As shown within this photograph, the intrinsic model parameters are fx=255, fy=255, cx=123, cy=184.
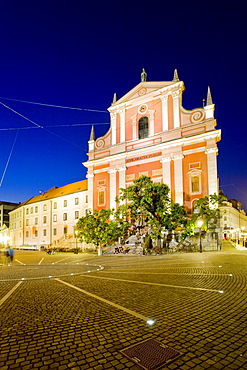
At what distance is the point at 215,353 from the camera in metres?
3.66

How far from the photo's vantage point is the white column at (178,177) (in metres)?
32.2

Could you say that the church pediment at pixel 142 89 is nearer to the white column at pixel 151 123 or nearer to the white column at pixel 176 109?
the white column at pixel 176 109

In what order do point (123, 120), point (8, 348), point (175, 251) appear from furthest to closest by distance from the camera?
1. point (123, 120)
2. point (175, 251)
3. point (8, 348)

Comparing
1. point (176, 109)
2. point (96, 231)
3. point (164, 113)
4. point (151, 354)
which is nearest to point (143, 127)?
point (164, 113)

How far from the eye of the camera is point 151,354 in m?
3.61

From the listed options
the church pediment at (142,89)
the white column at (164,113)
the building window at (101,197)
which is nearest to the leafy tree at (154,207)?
the white column at (164,113)

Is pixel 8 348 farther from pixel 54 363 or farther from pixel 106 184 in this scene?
pixel 106 184

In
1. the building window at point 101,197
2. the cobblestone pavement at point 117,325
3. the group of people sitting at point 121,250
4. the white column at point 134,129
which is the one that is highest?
the white column at point 134,129

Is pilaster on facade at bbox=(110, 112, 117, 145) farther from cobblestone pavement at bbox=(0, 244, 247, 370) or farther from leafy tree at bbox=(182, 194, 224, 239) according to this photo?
cobblestone pavement at bbox=(0, 244, 247, 370)

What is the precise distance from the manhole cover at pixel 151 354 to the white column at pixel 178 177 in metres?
28.7

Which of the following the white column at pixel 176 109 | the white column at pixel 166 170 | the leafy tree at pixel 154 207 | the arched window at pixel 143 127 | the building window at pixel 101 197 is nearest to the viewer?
the leafy tree at pixel 154 207

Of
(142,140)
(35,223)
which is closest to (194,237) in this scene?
(142,140)

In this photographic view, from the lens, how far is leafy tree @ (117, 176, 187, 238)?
87.3ft

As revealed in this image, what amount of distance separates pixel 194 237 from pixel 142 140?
52.0ft
